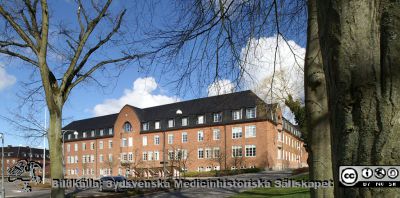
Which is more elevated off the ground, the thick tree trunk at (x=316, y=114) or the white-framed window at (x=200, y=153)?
the thick tree trunk at (x=316, y=114)

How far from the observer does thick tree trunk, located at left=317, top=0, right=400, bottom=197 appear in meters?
1.79

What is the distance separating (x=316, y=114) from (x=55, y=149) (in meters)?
8.48

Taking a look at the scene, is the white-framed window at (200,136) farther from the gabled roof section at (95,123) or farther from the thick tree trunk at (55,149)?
the thick tree trunk at (55,149)

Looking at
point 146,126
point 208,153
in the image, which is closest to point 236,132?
point 208,153

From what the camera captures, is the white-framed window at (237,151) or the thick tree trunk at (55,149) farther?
the white-framed window at (237,151)

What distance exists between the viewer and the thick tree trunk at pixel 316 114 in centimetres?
515

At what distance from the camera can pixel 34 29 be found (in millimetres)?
12383

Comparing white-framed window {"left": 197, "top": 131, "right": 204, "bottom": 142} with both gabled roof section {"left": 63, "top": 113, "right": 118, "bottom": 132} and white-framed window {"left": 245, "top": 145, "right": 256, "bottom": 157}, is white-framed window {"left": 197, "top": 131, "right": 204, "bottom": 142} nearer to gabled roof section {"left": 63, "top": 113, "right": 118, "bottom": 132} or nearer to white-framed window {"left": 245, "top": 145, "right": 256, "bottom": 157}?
white-framed window {"left": 245, "top": 145, "right": 256, "bottom": 157}

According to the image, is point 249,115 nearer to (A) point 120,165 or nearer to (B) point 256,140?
(B) point 256,140

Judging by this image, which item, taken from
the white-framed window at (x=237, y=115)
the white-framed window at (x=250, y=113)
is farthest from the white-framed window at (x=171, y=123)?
the white-framed window at (x=250, y=113)

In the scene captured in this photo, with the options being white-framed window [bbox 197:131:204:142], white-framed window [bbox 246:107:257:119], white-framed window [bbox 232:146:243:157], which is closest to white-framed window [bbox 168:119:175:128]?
white-framed window [bbox 197:131:204:142]

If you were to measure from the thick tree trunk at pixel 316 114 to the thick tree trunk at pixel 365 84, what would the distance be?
3.31 meters

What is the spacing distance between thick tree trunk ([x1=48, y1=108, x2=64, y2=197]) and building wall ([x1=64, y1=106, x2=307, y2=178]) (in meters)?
39.1

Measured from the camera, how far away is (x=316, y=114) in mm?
5277
